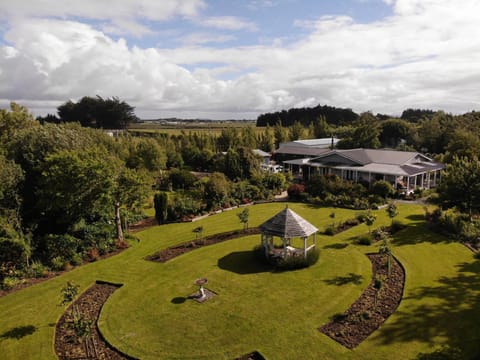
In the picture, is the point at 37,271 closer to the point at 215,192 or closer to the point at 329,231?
the point at 215,192

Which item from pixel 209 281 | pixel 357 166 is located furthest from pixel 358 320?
pixel 357 166

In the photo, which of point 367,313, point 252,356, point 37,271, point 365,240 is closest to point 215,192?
point 365,240

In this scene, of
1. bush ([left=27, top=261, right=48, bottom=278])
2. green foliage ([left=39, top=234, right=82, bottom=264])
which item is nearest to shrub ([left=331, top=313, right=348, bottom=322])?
green foliage ([left=39, top=234, right=82, bottom=264])

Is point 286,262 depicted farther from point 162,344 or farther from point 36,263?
point 36,263

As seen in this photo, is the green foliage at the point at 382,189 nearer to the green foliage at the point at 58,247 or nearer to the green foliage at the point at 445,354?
the green foliage at the point at 445,354

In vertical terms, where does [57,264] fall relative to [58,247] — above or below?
below

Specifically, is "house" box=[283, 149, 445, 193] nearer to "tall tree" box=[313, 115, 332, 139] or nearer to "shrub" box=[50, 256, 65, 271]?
"shrub" box=[50, 256, 65, 271]

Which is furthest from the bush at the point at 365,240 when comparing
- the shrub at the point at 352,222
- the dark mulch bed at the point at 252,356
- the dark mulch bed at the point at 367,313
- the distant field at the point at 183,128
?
the distant field at the point at 183,128
